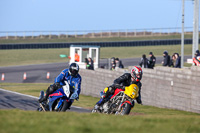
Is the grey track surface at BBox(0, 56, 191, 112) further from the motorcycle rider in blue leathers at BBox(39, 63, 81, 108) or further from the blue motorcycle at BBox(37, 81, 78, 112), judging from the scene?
the motorcycle rider in blue leathers at BBox(39, 63, 81, 108)

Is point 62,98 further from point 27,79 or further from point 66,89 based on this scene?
point 27,79

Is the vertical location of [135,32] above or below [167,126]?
above

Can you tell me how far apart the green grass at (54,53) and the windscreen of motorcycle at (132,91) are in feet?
138

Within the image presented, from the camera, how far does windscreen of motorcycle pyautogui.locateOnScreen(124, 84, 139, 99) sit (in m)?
11.3

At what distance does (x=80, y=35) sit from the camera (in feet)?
248

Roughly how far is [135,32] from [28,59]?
24795mm

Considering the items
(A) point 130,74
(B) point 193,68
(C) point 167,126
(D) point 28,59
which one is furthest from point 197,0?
(D) point 28,59

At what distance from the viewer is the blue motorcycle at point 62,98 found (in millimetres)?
12172

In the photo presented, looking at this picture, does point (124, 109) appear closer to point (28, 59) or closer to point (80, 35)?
point (28, 59)

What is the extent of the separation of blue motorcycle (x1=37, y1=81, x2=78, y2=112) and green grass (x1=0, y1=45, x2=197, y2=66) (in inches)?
1595

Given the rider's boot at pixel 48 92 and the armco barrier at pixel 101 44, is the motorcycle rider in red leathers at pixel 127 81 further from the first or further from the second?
the armco barrier at pixel 101 44

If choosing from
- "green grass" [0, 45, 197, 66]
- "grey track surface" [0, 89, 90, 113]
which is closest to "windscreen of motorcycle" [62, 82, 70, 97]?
"grey track surface" [0, 89, 90, 113]

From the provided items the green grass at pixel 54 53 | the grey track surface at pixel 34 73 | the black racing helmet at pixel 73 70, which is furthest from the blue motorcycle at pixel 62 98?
the green grass at pixel 54 53

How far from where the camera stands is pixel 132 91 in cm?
1131
